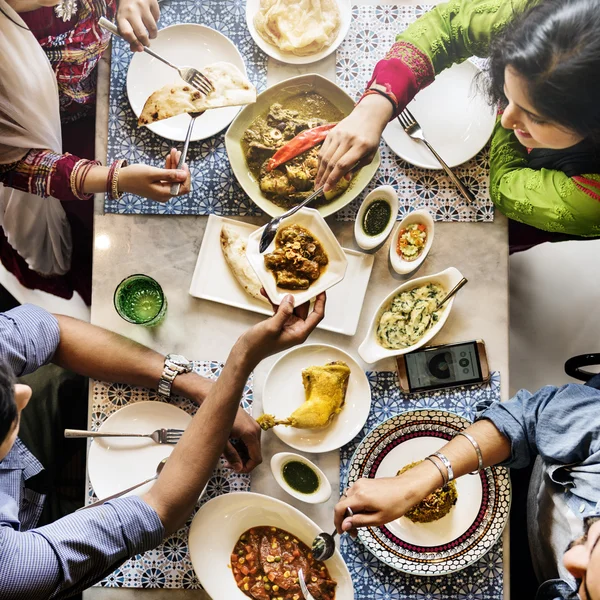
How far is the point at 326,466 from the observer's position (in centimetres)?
207

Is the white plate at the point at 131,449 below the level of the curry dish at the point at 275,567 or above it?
above

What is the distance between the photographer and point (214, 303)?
213 cm

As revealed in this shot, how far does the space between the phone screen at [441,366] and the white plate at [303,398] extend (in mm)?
181

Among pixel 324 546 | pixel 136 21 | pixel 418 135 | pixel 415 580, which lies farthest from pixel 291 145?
pixel 415 580

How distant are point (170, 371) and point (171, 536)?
1.94ft

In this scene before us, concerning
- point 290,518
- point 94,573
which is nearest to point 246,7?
point 290,518

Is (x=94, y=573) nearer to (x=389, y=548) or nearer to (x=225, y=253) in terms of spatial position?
(x=389, y=548)

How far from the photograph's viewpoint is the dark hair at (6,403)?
149cm

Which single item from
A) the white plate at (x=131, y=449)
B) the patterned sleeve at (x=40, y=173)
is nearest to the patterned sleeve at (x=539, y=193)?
the white plate at (x=131, y=449)

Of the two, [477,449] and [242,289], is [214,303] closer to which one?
[242,289]

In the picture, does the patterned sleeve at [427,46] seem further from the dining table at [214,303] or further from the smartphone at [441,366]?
the smartphone at [441,366]

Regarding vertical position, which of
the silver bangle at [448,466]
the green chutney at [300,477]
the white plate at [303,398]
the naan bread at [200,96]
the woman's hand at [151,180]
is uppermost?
the naan bread at [200,96]

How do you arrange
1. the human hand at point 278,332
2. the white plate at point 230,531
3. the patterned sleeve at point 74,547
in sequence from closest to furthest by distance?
the patterned sleeve at point 74,547, the human hand at point 278,332, the white plate at point 230,531

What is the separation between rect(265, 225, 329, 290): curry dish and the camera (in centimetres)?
187
